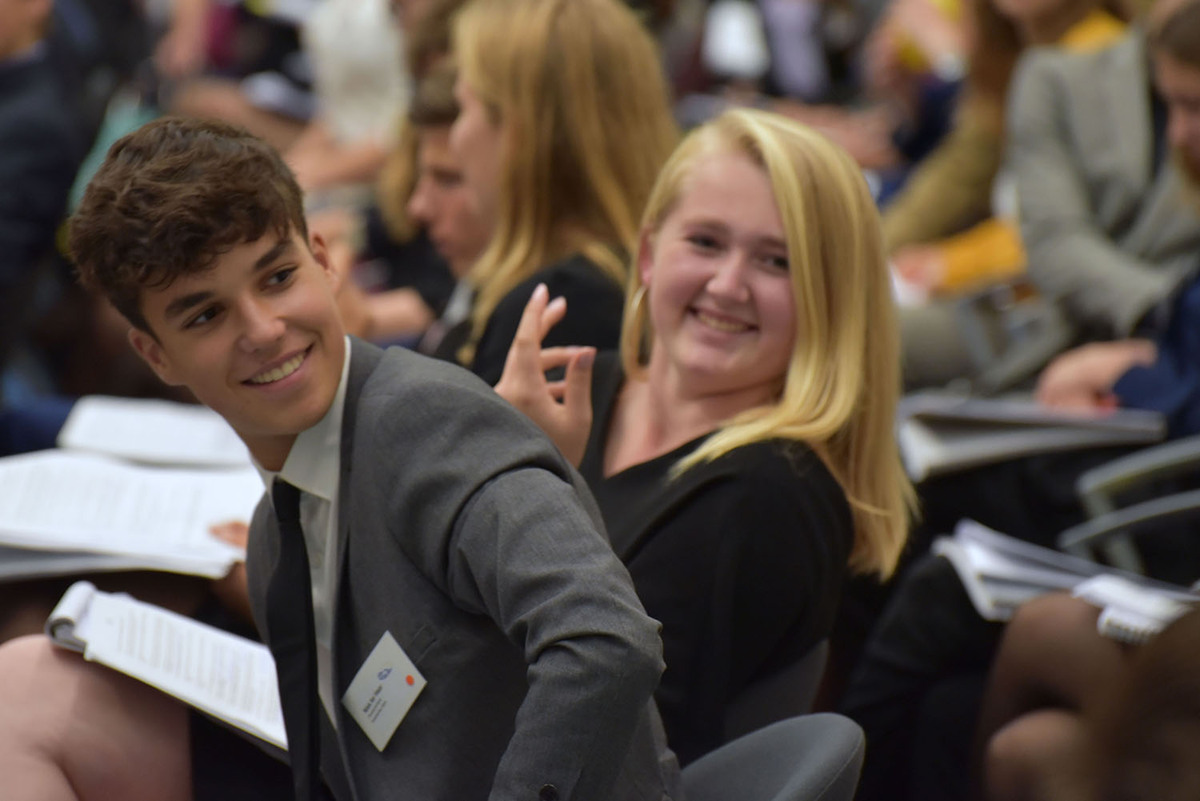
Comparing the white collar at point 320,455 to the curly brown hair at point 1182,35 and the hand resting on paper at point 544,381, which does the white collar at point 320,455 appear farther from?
the curly brown hair at point 1182,35

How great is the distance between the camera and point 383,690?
46.0 inches

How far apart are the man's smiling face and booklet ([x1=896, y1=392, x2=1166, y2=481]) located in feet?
4.28

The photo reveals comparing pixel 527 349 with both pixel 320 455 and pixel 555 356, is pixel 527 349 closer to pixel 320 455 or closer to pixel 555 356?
pixel 555 356

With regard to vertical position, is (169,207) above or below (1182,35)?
above

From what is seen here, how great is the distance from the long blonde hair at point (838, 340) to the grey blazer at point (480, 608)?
0.48 metres

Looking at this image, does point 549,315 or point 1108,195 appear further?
point 1108,195

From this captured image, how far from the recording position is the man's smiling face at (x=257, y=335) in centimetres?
118

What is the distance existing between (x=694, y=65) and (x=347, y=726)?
4474 mm

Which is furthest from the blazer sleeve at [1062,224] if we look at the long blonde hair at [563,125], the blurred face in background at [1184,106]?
the long blonde hair at [563,125]

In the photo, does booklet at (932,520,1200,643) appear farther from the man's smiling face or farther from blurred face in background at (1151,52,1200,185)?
the man's smiling face

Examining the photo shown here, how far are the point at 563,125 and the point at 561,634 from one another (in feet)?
4.32

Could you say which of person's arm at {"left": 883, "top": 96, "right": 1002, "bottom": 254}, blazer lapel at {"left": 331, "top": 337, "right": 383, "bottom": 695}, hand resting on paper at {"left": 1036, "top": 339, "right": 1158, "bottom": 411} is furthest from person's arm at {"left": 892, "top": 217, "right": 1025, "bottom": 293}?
blazer lapel at {"left": 331, "top": 337, "right": 383, "bottom": 695}

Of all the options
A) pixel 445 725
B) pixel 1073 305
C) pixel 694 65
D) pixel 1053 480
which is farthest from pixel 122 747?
pixel 694 65

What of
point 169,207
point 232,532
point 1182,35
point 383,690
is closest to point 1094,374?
point 1182,35
